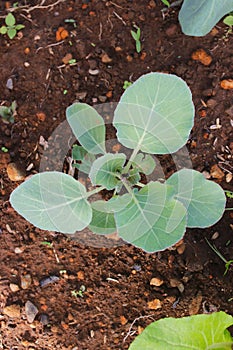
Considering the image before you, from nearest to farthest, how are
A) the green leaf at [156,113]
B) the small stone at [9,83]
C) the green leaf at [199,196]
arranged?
the green leaf at [156,113] < the green leaf at [199,196] < the small stone at [9,83]

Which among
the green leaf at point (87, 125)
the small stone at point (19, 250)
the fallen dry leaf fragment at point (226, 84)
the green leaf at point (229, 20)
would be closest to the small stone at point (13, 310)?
the small stone at point (19, 250)

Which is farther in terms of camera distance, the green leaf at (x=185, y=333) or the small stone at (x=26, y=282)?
the small stone at (x=26, y=282)

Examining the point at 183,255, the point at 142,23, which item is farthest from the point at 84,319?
the point at 142,23

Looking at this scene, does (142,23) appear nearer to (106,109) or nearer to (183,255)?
(106,109)

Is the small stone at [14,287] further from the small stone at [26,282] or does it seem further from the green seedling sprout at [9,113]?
the green seedling sprout at [9,113]

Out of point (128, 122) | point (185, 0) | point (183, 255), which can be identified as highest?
point (185, 0)

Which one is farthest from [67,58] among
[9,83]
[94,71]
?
[9,83]

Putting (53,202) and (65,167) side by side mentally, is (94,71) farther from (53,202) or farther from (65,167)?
(53,202)
